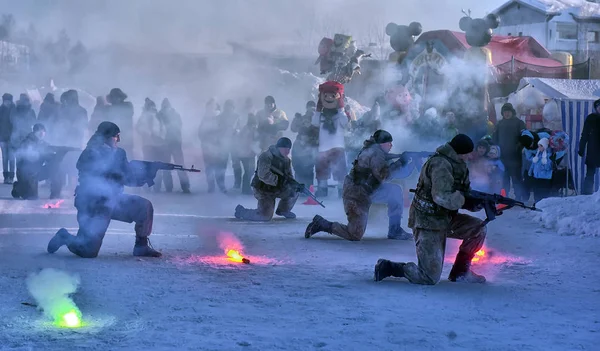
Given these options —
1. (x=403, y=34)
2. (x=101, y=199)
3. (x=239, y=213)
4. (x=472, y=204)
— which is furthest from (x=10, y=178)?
(x=472, y=204)

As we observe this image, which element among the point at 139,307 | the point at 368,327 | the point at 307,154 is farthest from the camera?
the point at 307,154

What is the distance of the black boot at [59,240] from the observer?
7.62 m

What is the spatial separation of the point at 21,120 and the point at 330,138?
19.4ft

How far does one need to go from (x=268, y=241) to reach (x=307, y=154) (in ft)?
18.6

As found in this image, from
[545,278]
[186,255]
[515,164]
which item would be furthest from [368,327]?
[515,164]

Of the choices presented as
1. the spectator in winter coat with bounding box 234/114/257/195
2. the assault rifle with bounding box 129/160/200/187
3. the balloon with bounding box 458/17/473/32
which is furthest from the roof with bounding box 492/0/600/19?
the assault rifle with bounding box 129/160/200/187

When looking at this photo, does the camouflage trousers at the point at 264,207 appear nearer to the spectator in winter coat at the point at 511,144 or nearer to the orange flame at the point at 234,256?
the orange flame at the point at 234,256

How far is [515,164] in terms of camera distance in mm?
13266

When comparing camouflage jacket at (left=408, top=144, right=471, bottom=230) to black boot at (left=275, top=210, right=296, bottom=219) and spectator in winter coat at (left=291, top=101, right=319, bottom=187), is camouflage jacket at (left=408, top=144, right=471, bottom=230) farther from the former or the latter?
spectator in winter coat at (left=291, top=101, right=319, bottom=187)

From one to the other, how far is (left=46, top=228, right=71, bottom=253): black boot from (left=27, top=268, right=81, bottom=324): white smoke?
0.78 m

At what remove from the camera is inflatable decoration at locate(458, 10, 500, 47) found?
55.1 ft

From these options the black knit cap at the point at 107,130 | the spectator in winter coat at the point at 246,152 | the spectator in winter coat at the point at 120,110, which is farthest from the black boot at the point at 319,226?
the spectator in winter coat at the point at 120,110

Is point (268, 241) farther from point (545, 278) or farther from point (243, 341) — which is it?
point (243, 341)

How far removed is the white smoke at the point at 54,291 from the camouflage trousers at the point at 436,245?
2.70 metres
